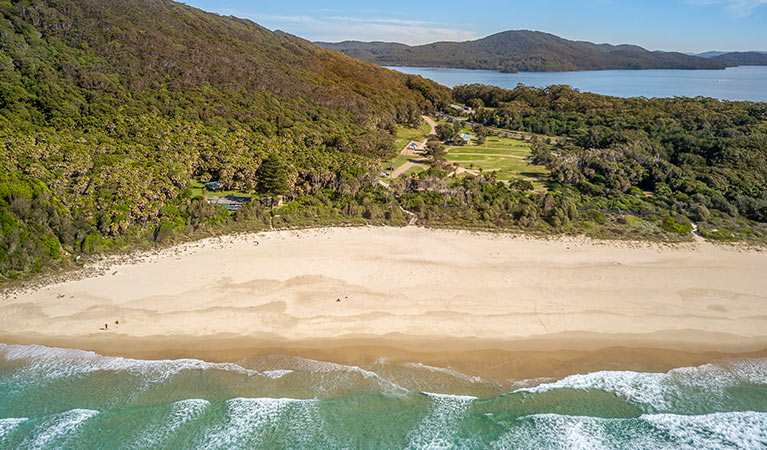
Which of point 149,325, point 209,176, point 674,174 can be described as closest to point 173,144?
point 209,176

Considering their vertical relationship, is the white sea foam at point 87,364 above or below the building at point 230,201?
below

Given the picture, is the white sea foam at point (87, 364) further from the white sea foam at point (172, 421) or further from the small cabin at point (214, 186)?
the small cabin at point (214, 186)

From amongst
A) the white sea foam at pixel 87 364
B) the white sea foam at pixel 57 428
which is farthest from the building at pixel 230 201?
the white sea foam at pixel 57 428

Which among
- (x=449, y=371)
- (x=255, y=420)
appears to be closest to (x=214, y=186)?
(x=255, y=420)

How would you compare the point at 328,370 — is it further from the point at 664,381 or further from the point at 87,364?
the point at 664,381

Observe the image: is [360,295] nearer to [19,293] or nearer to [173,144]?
[19,293]

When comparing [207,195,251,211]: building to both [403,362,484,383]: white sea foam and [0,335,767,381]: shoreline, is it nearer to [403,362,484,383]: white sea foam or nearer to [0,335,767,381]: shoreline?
[0,335,767,381]: shoreline
